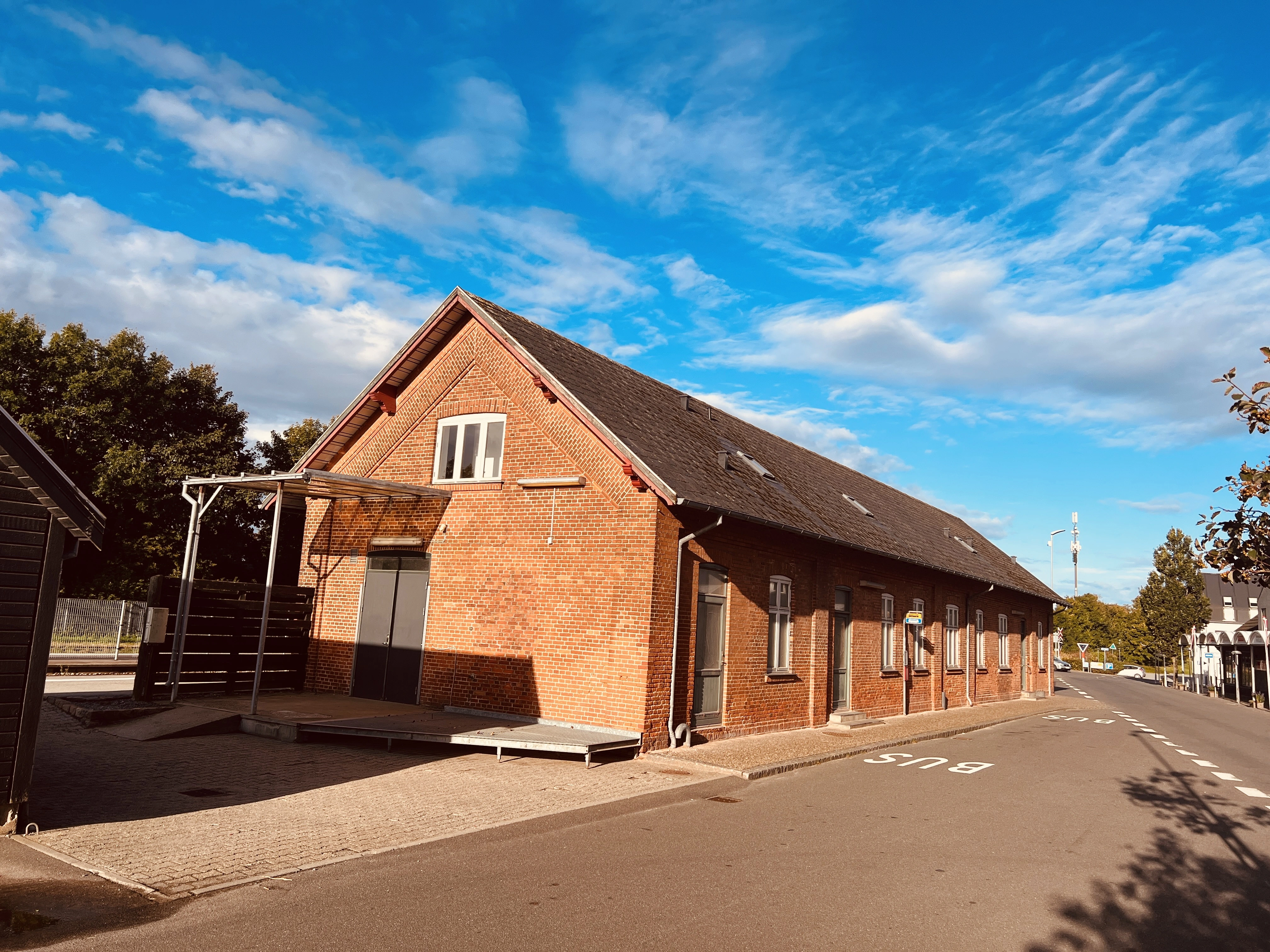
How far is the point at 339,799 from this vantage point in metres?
8.97

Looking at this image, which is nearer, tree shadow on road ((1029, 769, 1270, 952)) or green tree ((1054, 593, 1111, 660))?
tree shadow on road ((1029, 769, 1270, 952))

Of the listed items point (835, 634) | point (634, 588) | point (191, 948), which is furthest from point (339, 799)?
point (835, 634)

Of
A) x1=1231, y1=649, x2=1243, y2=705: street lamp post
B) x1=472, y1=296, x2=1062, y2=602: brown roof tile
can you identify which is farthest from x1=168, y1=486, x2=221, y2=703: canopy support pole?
x1=1231, y1=649, x2=1243, y2=705: street lamp post

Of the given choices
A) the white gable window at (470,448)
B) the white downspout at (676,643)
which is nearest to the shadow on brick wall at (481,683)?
the white downspout at (676,643)

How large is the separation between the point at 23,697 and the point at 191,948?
10.9 feet

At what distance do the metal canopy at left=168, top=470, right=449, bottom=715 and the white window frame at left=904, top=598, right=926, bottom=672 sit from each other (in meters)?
13.0

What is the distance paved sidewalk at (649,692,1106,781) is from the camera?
12.3 metres

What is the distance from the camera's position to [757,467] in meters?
19.2

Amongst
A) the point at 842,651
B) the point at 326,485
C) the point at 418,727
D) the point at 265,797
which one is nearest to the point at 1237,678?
the point at 842,651

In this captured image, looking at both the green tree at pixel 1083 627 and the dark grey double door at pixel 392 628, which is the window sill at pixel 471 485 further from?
the green tree at pixel 1083 627

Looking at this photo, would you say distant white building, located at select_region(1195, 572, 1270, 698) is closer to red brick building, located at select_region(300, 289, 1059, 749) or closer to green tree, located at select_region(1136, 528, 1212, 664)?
green tree, located at select_region(1136, 528, 1212, 664)

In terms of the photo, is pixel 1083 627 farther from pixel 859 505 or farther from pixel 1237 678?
pixel 859 505

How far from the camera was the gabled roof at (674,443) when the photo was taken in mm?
14000

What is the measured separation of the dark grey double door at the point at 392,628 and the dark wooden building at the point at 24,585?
8.44 meters
